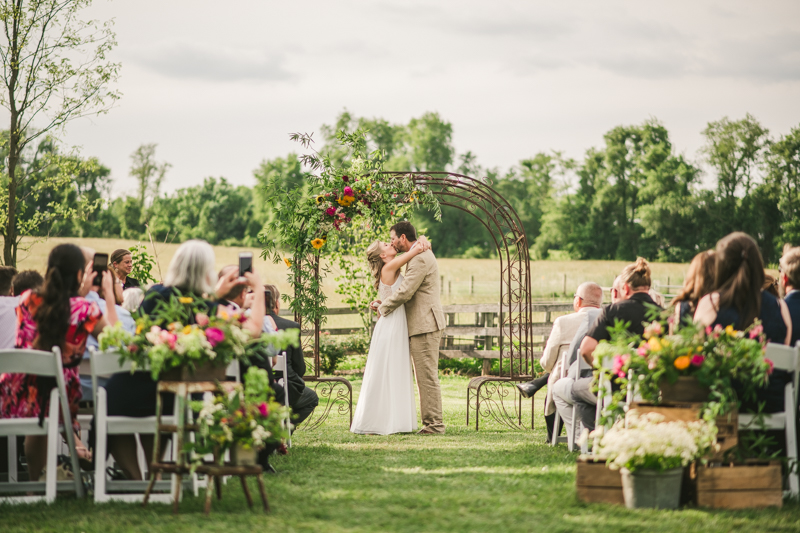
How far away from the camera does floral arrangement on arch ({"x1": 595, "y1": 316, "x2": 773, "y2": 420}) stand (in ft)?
11.9

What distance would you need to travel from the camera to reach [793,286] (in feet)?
14.6

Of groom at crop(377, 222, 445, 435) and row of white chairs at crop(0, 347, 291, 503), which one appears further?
groom at crop(377, 222, 445, 435)

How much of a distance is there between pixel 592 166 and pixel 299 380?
1479 inches

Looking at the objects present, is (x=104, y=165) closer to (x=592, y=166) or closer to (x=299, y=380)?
(x=592, y=166)

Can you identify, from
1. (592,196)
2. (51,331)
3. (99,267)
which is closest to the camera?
(51,331)

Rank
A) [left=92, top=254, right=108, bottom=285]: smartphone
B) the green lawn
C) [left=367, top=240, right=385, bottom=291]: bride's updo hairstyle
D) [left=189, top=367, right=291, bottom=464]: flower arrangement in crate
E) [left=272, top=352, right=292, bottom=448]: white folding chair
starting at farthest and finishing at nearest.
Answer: [left=367, top=240, right=385, bottom=291]: bride's updo hairstyle
[left=272, top=352, right=292, bottom=448]: white folding chair
[left=92, top=254, right=108, bottom=285]: smartphone
[left=189, top=367, right=291, bottom=464]: flower arrangement in crate
the green lawn

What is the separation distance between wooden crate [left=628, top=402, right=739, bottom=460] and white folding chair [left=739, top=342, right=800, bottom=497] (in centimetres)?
15

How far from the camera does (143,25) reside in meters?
10.6

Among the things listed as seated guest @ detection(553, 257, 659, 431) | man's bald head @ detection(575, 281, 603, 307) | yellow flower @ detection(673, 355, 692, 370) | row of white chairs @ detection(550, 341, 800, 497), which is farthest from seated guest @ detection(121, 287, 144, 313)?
yellow flower @ detection(673, 355, 692, 370)

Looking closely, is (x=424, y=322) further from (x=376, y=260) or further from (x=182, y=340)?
(x=182, y=340)

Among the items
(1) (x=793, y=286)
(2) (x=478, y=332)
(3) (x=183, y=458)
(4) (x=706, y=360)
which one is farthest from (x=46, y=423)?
(2) (x=478, y=332)

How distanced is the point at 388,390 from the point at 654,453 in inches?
144

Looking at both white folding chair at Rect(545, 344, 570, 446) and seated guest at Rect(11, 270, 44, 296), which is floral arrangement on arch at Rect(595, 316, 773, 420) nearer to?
white folding chair at Rect(545, 344, 570, 446)

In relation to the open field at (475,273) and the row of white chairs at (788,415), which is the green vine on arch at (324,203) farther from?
the open field at (475,273)
